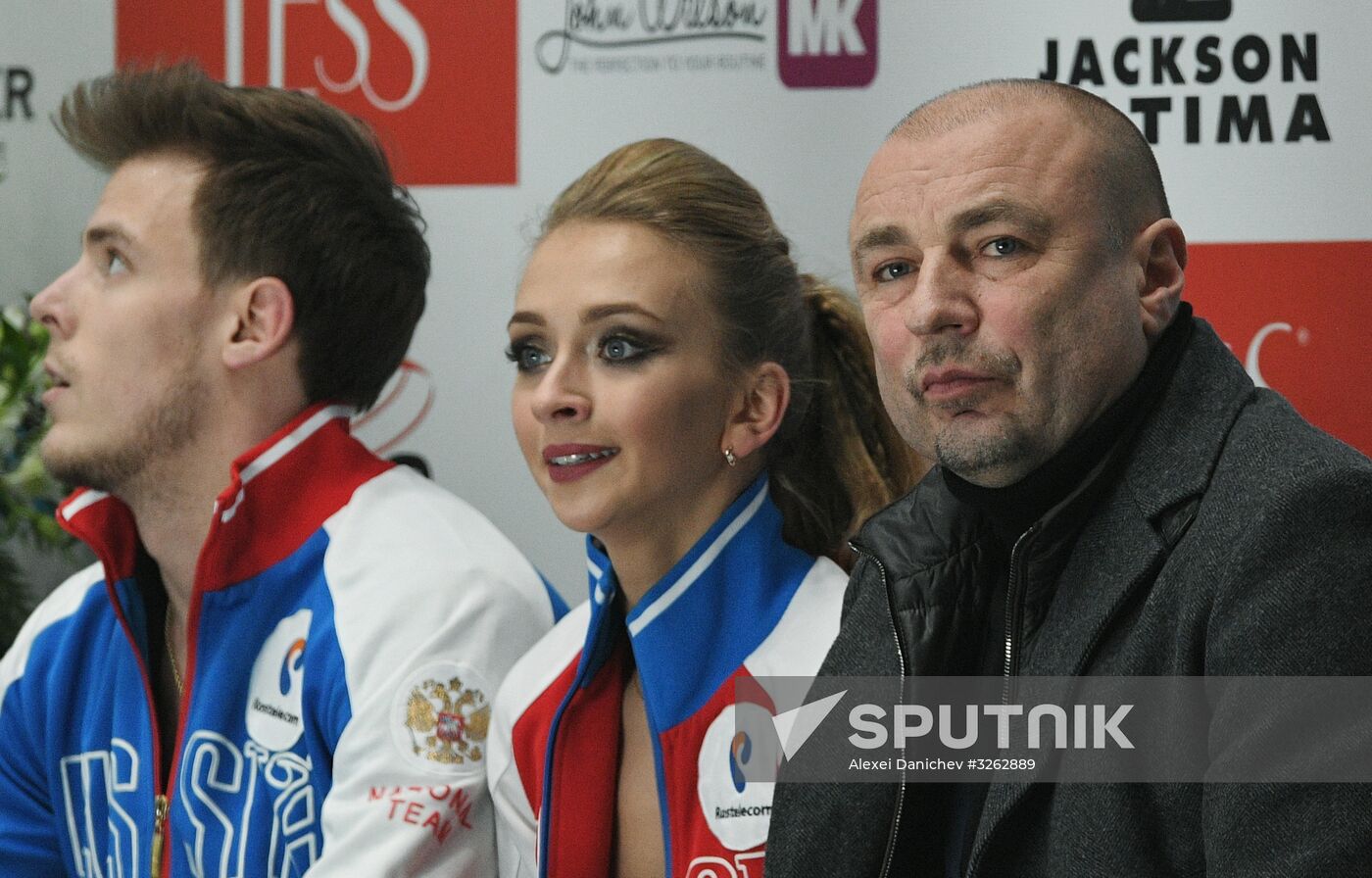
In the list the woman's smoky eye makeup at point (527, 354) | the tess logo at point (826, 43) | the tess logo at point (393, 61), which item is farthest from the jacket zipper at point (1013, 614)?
the tess logo at point (393, 61)

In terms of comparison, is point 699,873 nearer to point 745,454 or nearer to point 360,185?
point 745,454

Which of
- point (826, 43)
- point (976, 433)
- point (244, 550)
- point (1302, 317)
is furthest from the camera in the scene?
point (826, 43)

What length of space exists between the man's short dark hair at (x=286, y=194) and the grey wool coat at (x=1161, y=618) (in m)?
0.95

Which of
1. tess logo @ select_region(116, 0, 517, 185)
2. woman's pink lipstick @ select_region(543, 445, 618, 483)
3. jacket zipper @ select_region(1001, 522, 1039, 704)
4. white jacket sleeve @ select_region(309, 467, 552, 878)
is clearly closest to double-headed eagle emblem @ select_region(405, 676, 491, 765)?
white jacket sleeve @ select_region(309, 467, 552, 878)

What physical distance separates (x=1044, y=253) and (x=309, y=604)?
1030 millimetres

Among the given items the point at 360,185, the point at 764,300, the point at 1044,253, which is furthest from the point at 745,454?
the point at 360,185

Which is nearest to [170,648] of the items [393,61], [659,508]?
[659,508]

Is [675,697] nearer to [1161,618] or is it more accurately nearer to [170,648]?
[1161,618]

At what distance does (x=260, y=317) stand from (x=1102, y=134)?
121 cm

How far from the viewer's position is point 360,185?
7.39 feet

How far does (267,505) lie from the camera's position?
2.00 metres

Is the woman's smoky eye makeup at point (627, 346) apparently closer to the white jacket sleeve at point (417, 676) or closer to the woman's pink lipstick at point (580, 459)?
the woman's pink lipstick at point (580, 459)

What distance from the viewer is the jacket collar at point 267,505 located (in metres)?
1.96

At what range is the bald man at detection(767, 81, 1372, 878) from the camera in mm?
1146
